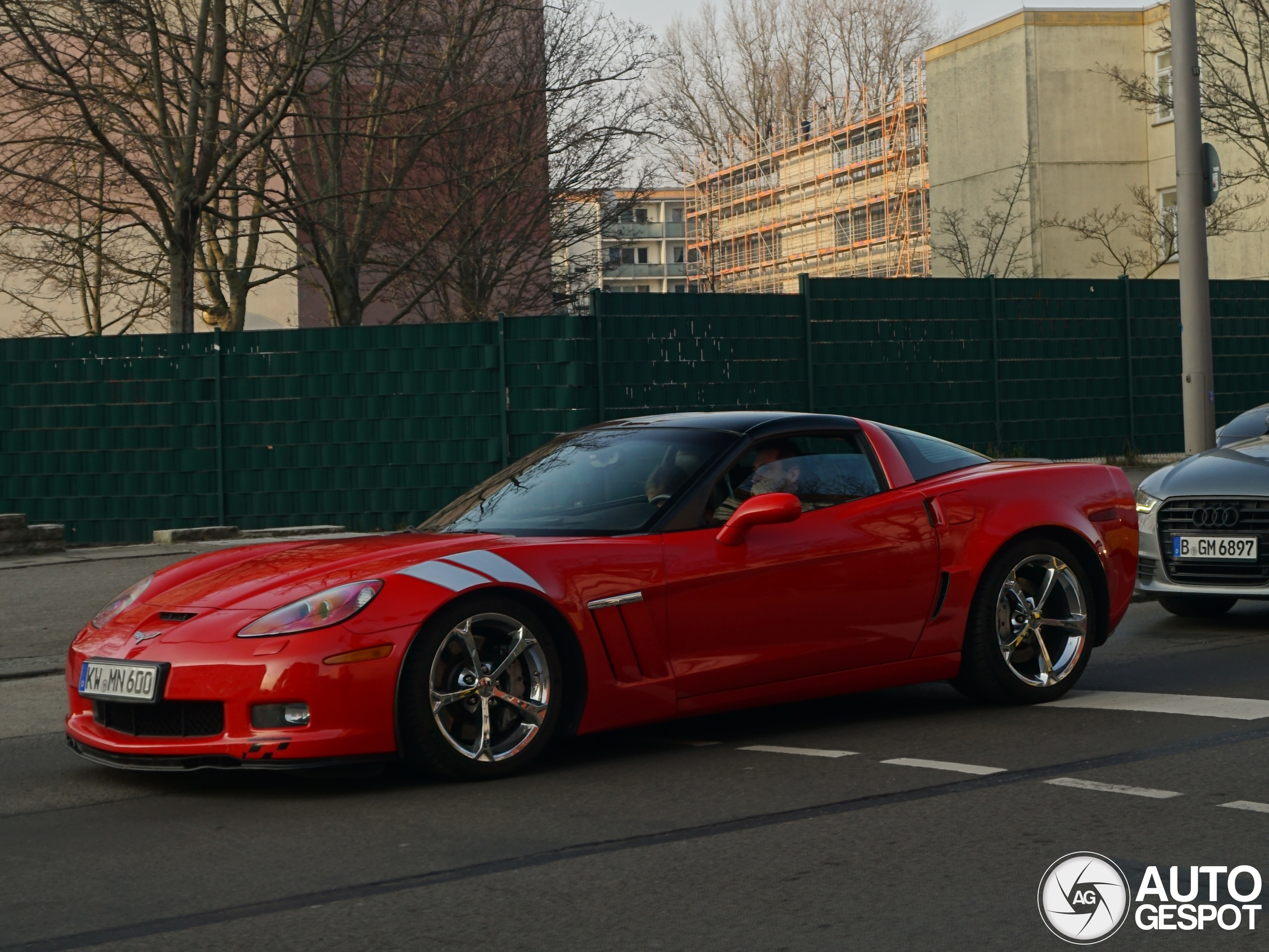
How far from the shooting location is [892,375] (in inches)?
698

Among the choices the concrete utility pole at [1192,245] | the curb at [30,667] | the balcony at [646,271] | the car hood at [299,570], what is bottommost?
the curb at [30,667]

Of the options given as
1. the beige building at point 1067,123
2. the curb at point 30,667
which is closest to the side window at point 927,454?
the curb at point 30,667

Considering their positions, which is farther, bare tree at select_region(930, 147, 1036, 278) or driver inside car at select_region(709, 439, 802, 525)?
bare tree at select_region(930, 147, 1036, 278)

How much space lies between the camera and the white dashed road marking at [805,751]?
606cm

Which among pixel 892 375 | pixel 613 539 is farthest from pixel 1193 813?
pixel 892 375

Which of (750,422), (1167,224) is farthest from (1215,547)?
(1167,224)

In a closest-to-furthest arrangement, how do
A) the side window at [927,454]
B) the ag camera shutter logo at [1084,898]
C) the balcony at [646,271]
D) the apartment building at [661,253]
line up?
the ag camera shutter logo at [1084,898] < the side window at [927,454] < the balcony at [646,271] < the apartment building at [661,253]

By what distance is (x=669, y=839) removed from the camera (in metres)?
4.86

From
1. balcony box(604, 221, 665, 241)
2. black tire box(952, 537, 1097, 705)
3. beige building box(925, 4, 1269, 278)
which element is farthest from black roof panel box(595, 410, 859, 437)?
beige building box(925, 4, 1269, 278)

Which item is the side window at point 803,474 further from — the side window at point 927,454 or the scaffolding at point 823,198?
the scaffolding at point 823,198

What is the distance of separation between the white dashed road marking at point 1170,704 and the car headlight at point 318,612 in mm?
3151

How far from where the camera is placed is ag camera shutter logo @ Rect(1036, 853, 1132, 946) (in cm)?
390

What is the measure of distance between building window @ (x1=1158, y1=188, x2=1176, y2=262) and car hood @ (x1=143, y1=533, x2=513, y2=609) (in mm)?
25645

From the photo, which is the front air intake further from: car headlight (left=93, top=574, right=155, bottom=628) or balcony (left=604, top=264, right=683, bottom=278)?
balcony (left=604, top=264, right=683, bottom=278)
